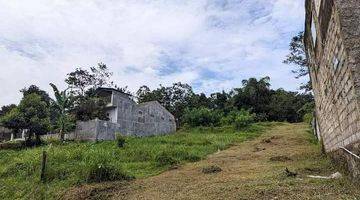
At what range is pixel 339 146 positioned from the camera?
915cm

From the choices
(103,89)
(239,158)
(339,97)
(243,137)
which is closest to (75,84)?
(103,89)

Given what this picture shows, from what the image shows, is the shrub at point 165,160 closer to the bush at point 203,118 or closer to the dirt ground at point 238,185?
the dirt ground at point 238,185

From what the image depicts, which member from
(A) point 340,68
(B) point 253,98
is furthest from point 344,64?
(B) point 253,98

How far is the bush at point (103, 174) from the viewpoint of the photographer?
43.3 feet

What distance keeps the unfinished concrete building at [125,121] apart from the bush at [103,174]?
15.0 meters

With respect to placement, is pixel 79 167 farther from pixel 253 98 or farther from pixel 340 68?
pixel 253 98

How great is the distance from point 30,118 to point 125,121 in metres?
7.34

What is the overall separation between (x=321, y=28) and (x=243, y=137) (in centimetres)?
1992

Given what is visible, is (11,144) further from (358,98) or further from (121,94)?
(358,98)

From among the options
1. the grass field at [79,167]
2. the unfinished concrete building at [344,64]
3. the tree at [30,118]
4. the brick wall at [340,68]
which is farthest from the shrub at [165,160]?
the tree at [30,118]

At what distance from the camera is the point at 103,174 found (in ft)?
43.5

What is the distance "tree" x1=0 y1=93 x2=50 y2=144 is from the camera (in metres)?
28.2

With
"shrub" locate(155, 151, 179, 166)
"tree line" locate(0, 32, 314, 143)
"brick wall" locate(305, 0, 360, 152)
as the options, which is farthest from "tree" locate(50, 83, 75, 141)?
"brick wall" locate(305, 0, 360, 152)

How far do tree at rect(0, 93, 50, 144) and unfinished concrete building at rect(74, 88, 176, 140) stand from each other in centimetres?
258
